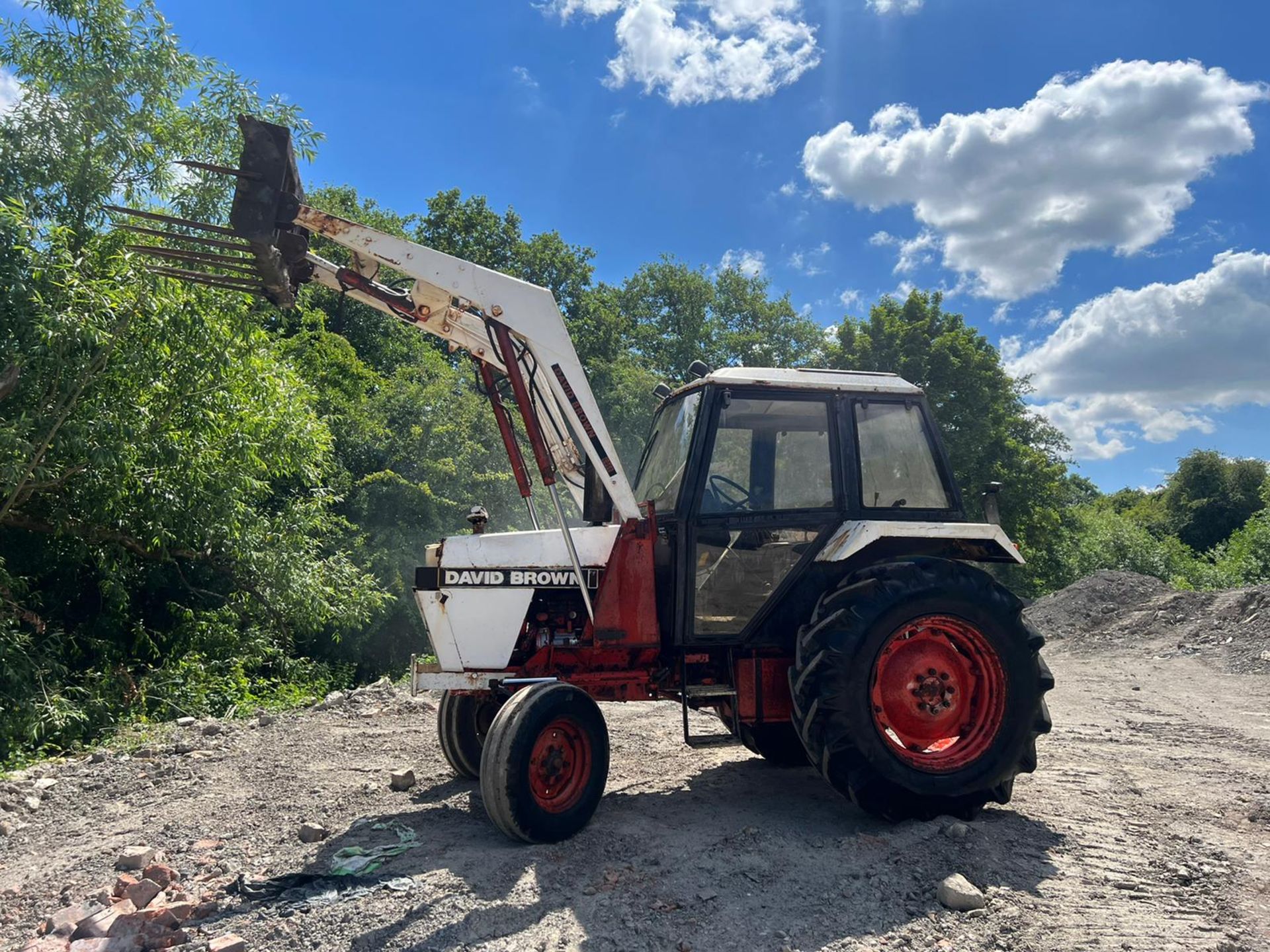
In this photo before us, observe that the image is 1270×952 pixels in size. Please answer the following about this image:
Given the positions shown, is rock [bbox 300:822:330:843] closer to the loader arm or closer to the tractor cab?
the tractor cab

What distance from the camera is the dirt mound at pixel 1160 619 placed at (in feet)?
39.8

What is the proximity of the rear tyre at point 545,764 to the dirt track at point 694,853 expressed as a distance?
15 cm

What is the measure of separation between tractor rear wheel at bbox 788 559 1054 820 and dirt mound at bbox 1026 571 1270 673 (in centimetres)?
→ 834

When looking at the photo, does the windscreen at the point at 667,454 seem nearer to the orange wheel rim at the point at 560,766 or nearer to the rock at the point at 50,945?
the orange wheel rim at the point at 560,766

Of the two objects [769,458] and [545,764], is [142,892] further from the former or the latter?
[769,458]

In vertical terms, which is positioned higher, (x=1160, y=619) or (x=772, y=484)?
(x=772, y=484)

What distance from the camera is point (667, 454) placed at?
5.48 meters

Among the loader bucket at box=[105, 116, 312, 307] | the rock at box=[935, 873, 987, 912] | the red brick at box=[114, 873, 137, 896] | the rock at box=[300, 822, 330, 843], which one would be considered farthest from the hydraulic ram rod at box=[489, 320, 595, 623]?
the red brick at box=[114, 873, 137, 896]

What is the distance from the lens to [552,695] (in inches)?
173

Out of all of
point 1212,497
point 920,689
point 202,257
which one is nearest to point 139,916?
point 202,257

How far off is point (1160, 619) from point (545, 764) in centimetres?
1319

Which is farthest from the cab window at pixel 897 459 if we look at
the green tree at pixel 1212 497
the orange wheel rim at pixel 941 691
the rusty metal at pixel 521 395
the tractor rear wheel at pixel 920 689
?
the green tree at pixel 1212 497

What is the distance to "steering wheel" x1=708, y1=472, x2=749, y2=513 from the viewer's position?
502 centimetres

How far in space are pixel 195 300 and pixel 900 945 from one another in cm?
785
